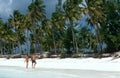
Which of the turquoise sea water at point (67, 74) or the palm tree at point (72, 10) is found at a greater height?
the palm tree at point (72, 10)

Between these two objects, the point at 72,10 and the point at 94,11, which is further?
the point at 72,10

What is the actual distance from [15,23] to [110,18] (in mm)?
40979

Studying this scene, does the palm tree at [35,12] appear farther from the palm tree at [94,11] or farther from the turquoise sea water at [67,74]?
the turquoise sea water at [67,74]

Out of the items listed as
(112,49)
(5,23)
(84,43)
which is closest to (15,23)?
(5,23)

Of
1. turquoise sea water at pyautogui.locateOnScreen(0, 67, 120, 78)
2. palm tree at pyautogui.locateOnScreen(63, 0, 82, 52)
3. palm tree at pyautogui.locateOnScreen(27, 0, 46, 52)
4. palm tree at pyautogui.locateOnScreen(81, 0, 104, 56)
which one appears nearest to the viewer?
turquoise sea water at pyautogui.locateOnScreen(0, 67, 120, 78)

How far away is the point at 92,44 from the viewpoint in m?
77.7

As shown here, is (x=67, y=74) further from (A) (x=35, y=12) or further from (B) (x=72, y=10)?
(A) (x=35, y=12)

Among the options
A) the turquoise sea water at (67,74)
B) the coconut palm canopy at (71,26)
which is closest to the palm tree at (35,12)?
the coconut palm canopy at (71,26)

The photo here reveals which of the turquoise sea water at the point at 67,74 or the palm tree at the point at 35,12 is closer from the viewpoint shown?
the turquoise sea water at the point at 67,74

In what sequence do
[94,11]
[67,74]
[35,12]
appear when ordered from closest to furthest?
1. [67,74]
2. [94,11]
3. [35,12]

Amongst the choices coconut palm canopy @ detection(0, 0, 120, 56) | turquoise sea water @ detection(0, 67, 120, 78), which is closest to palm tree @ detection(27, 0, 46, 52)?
coconut palm canopy @ detection(0, 0, 120, 56)

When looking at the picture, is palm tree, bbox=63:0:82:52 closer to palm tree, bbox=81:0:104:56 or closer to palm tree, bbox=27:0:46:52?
palm tree, bbox=81:0:104:56

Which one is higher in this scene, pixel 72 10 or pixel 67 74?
pixel 72 10

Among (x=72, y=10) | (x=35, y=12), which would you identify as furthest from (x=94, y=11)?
(x=35, y=12)
